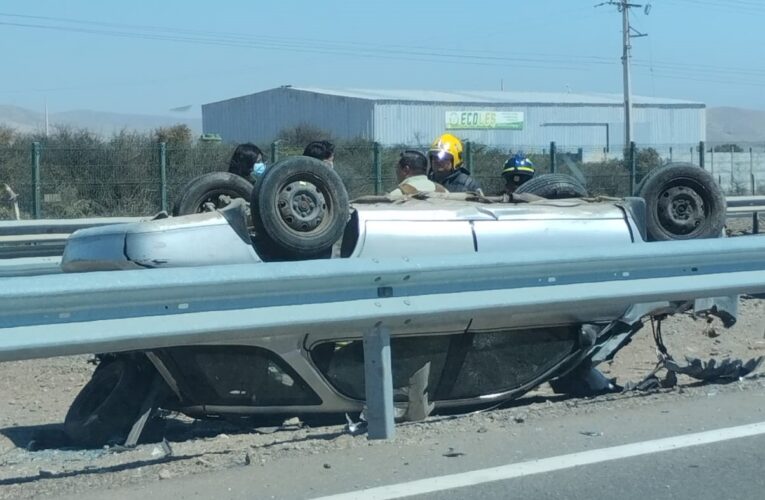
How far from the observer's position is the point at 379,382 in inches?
210

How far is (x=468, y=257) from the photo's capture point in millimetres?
5492

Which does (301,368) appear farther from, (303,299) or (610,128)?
(610,128)

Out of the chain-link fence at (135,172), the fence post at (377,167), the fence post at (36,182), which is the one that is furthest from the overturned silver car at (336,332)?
the fence post at (377,167)

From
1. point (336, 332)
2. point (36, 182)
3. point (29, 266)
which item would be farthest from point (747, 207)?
point (336, 332)

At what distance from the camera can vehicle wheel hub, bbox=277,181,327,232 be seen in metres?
6.09

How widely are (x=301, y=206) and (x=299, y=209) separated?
0.07 feet

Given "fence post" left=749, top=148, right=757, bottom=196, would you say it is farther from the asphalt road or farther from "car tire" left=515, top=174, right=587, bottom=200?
the asphalt road

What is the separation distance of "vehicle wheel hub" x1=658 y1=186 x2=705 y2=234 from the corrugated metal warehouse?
52297 mm

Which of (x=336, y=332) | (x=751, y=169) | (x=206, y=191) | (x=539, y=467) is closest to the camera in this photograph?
(x=539, y=467)

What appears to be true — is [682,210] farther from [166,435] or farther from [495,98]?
[495,98]

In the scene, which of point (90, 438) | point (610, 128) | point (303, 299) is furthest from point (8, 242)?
point (610, 128)

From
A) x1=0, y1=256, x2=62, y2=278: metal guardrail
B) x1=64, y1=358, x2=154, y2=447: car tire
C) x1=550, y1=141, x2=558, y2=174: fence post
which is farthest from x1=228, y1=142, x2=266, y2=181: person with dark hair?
x1=550, y1=141, x2=558, y2=174: fence post

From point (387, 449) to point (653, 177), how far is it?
9.12 ft

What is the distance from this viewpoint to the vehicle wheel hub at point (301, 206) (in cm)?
609
